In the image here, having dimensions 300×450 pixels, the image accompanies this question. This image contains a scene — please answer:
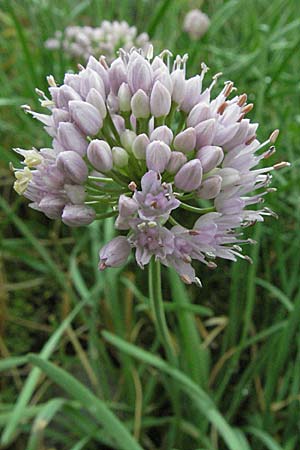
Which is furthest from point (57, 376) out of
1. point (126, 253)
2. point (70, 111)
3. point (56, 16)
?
point (56, 16)

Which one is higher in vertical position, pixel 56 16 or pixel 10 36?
pixel 10 36

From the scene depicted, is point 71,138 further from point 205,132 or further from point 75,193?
point 205,132

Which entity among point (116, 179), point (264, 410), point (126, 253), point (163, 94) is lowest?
point (264, 410)

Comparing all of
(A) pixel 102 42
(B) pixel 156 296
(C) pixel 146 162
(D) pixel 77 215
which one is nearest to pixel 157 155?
(C) pixel 146 162

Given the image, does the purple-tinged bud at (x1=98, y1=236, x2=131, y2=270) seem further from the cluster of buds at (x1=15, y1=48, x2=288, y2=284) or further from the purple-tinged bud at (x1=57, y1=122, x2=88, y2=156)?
the purple-tinged bud at (x1=57, y1=122, x2=88, y2=156)

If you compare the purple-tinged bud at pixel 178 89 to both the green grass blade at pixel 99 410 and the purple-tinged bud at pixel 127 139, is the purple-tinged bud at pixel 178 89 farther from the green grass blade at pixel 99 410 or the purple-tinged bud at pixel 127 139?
the green grass blade at pixel 99 410

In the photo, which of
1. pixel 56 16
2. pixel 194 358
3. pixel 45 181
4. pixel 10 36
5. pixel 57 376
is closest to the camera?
pixel 45 181

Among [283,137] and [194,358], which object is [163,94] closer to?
[194,358]
